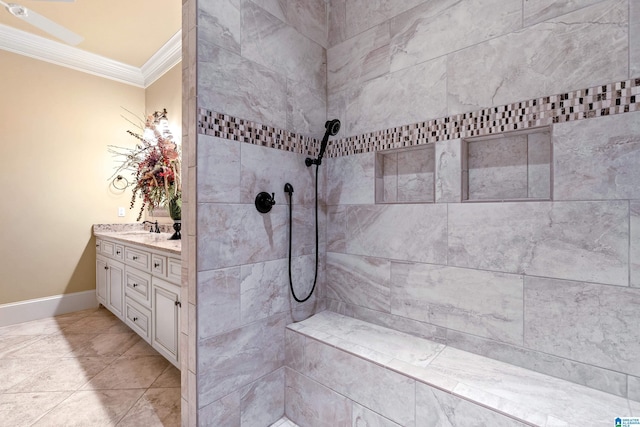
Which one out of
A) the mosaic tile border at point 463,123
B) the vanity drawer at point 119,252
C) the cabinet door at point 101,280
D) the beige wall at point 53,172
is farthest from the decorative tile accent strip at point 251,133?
the cabinet door at point 101,280

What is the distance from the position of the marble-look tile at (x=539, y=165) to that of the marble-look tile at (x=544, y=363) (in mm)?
695

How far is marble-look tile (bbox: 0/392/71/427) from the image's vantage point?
1610 mm

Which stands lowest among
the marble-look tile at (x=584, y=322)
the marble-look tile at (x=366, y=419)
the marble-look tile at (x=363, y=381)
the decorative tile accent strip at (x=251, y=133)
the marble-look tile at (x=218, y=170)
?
the marble-look tile at (x=366, y=419)

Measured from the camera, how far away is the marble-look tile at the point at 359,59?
173 centimetres

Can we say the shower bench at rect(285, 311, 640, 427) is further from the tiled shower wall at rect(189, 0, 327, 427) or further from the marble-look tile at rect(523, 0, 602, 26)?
the marble-look tile at rect(523, 0, 602, 26)

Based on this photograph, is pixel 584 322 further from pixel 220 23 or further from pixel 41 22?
pixel 41 22

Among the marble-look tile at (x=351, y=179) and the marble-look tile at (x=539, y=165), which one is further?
the marble-look tile at (x=351, y=179)

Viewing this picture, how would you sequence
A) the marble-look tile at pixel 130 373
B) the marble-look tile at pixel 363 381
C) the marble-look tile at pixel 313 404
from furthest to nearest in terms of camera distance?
the marble-look tile at pixel 130 373
the marble-look tile at pixel 313 404
the marble-look tile at pixel 363 381

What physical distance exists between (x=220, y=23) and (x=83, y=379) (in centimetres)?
245

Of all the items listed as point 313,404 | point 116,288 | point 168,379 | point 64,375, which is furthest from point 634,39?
point 116,288

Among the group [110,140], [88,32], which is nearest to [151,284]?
[110,140]

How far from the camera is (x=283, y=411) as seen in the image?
168cm

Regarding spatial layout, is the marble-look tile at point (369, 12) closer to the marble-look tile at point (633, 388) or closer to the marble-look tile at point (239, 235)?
the marble-look tile at point (239, 235)

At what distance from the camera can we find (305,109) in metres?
1.84
